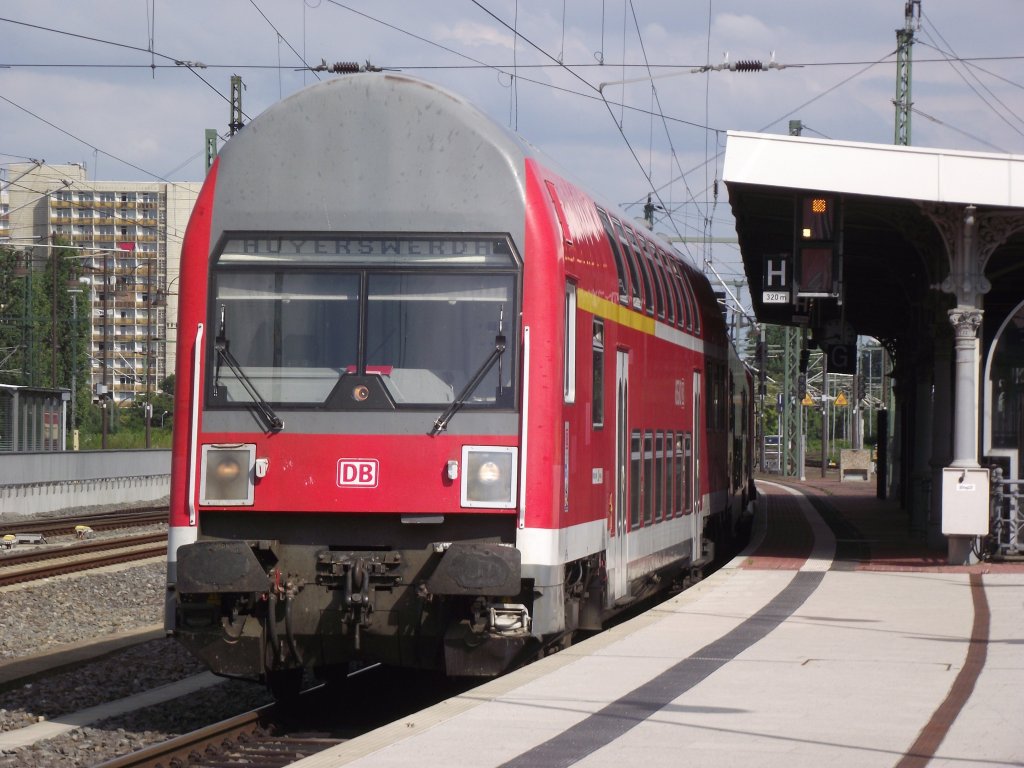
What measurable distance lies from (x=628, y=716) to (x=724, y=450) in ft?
40.3

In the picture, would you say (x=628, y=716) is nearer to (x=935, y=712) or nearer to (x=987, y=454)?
(x=935, y=712)

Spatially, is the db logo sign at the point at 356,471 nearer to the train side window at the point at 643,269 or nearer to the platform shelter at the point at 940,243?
the train side window at the point at 643,269

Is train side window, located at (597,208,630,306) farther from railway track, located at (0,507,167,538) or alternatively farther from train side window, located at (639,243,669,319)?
railway track, located at (0,507,167,538)

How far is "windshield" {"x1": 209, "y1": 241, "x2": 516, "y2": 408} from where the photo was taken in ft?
30.9

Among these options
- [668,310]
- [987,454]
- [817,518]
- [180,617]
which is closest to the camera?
[180,617]

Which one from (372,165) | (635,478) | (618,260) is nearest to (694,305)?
A: (635,478)

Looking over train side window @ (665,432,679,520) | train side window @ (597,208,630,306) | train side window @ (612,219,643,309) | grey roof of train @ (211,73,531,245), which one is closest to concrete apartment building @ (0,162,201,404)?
train side window @ (665,432,679,520)

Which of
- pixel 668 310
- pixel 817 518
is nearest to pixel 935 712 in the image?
pixel 668 310

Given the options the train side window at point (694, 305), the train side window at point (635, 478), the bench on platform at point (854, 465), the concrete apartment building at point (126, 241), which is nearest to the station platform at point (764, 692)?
the train side window at point (635, 478)

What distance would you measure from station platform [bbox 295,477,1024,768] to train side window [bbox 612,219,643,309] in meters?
2.65

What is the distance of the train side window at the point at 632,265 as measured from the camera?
1262cm

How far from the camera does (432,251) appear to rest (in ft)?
31.4

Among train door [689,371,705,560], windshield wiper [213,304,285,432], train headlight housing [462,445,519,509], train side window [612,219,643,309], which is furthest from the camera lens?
train door [689,371,705,560]

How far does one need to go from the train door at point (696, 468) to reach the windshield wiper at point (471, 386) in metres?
7.27
